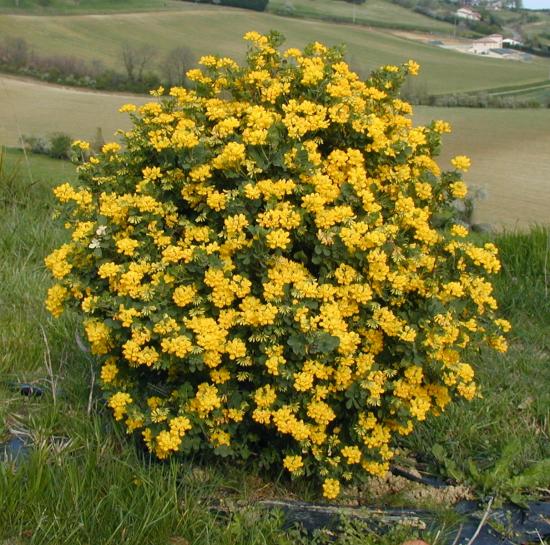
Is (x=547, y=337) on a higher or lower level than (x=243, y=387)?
lower

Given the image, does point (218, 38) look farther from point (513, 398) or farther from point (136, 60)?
point (513, 398)

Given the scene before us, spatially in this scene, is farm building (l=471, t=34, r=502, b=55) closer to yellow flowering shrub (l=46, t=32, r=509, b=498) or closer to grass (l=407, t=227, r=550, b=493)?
grass (l=407, t=227, r=550, b=493)

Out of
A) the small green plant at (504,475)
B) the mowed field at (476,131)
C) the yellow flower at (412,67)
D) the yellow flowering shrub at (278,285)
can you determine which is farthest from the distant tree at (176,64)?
the small green plant at (504,475)

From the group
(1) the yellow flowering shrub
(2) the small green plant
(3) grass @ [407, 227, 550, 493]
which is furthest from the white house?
(2) the small green plant

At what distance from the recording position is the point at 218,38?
26.4ft

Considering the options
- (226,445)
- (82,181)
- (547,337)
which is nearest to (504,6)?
(547,337)

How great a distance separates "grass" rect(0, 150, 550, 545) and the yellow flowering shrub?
170 millimetres

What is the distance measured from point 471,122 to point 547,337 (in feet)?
12.5

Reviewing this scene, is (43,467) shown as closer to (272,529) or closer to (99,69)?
(272,529)

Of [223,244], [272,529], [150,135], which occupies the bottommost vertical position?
[272,529]

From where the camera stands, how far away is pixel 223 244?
3.19 meters

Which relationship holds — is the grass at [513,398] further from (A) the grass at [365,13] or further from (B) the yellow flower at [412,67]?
(A) the grass at [365,13]

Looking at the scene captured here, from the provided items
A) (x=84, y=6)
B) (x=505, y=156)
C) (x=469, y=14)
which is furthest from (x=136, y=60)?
(x=469, y=14)

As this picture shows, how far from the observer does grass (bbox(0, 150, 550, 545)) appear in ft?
9.97
